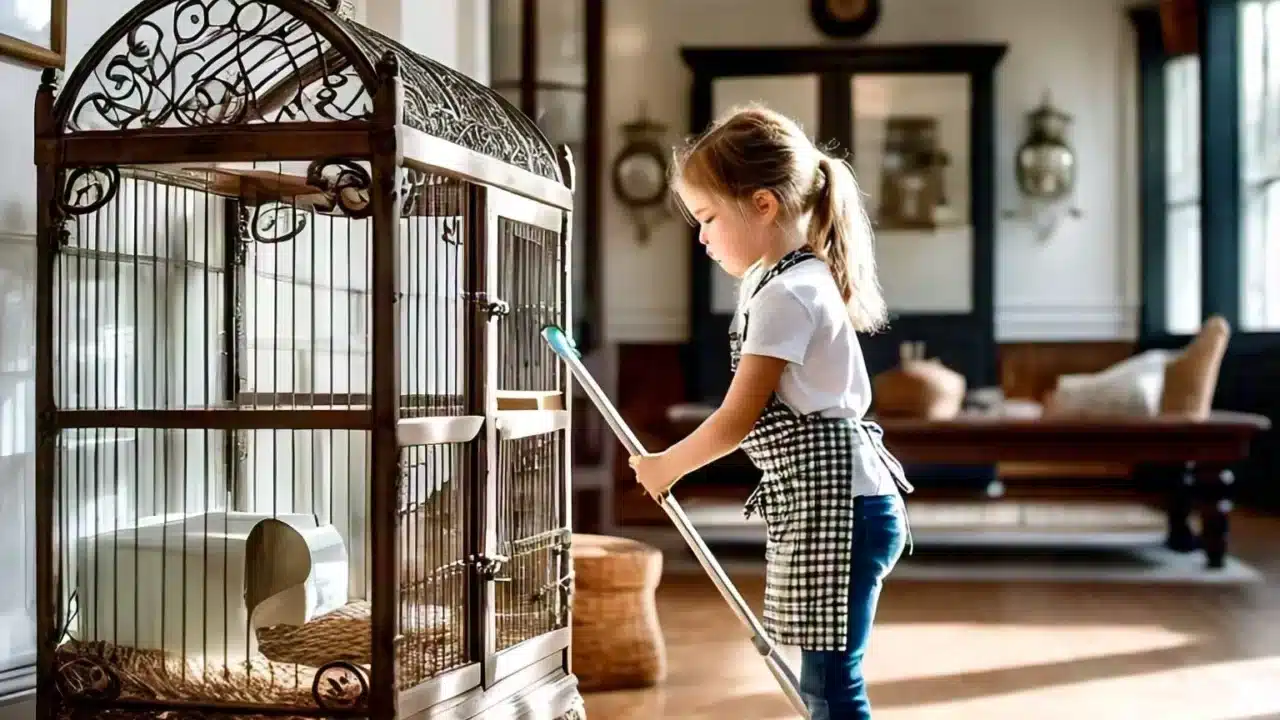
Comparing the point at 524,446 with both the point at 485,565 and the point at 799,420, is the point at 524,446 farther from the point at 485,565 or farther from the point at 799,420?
the point at 799,420

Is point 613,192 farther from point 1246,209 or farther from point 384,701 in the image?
point 384,701

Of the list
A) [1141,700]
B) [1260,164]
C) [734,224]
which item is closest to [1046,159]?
[1260,164]

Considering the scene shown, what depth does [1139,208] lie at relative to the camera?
8359 mm

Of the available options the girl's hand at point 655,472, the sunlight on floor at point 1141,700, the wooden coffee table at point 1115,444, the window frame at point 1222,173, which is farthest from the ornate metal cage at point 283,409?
the window frame at point 1222,173

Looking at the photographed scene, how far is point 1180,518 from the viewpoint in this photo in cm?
551

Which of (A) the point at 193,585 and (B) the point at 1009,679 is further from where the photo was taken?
(B) the point at 1009,679

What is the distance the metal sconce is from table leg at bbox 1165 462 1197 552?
3112 millimetres

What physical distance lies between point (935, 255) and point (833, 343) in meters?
6.31

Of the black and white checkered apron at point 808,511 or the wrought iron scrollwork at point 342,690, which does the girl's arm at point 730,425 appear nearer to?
the black and white checkered apron at point 808,511

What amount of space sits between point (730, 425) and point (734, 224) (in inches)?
12.1

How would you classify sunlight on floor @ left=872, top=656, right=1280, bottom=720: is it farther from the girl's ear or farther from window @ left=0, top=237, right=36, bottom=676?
window @ left=0, top=237, right=36, bottom=676

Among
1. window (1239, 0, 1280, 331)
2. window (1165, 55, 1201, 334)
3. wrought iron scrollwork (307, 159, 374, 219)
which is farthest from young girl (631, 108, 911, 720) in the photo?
window (1165, 55, 1201, 334)

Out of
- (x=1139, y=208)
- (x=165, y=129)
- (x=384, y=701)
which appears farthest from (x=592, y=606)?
(x=1139, y=208)

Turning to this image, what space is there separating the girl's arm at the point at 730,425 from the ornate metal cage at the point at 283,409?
27 cm
